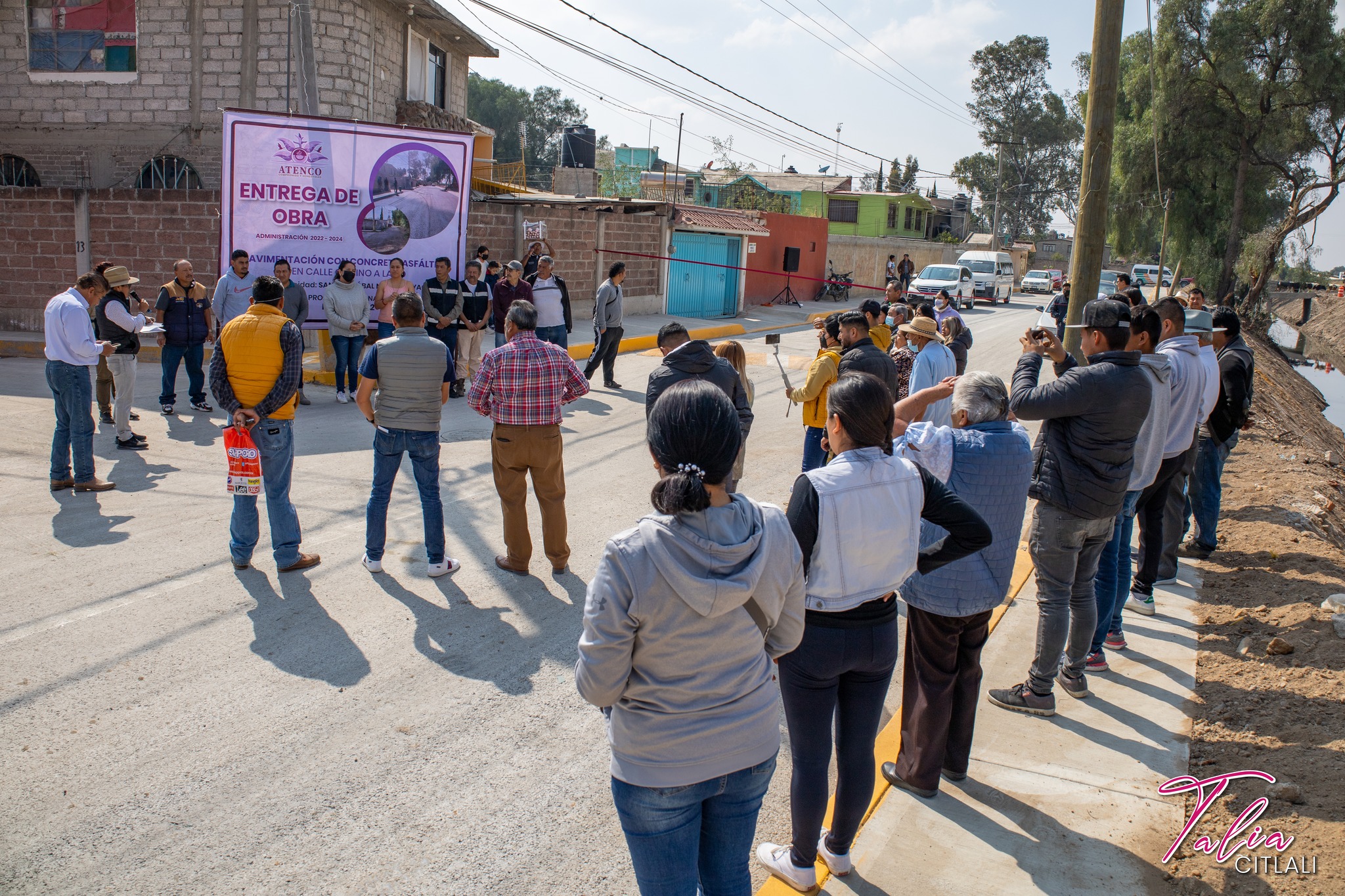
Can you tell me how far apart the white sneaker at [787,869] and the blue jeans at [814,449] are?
3.46 metres

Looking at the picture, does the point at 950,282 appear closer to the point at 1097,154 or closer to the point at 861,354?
the point at 1097,154

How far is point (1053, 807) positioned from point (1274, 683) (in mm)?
1979

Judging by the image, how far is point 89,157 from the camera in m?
18.5

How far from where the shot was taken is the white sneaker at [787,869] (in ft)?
10.4

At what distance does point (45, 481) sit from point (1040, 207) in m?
80.7

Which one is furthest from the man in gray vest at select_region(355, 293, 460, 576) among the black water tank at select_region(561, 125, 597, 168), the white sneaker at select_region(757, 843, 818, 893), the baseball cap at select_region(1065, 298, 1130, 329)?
the black water tank at select_region(561, 125, 597, 168)

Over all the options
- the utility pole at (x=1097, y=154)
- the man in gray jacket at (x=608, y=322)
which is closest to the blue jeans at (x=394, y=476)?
the utility pole at (x=1097, y=154)

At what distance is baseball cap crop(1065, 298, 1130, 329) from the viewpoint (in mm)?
4258

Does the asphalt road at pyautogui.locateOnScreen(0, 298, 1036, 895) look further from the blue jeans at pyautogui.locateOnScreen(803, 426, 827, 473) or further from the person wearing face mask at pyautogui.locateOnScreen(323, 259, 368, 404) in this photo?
the person wearing face mask at pyautogui.locateOnScreen(323, 259, 368, 404)

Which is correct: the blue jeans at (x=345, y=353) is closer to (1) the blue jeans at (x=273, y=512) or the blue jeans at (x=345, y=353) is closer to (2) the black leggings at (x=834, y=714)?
(1) the blue jeans at (x=273, y=512)

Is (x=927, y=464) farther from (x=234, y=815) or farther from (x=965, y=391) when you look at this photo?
(x=234, y=815)

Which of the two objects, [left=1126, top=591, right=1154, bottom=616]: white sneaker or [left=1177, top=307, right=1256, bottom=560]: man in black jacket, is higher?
[left=1177, top=307, right=1256, bottom=560]: man in black jacket

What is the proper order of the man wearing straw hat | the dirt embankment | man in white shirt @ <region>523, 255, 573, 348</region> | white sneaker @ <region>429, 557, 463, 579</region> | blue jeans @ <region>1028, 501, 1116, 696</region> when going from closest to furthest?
1. the dirt embankment
2. blue jeans @ <region>1028, 501, 1116, 696</region>
3. white sneaker @ <region>429, 557, 463, 579</region>
4. the man wearing straw hat
5. man in white shirt @ <region>523, 255, 573, 348</region>

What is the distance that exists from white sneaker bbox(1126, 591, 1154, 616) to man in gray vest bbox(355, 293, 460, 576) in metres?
4.46
